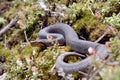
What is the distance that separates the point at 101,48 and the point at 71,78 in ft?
2.33

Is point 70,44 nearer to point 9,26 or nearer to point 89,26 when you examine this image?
point 89,26

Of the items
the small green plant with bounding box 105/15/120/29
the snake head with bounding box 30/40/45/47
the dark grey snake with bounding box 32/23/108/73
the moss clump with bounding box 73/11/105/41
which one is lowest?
the snake head with bounding box 30/40/45/47

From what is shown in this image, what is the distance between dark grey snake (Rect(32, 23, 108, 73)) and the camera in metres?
4.07

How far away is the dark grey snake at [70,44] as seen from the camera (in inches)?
160

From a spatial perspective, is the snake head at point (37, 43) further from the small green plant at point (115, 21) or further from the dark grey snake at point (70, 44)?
the small green plant at point (115, 21)

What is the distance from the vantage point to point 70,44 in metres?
5.18

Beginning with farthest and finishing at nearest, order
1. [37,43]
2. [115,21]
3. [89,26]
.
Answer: [37,43] → [89,26] → [115,21]

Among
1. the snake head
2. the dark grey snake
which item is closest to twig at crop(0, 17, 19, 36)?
the dark grey snake

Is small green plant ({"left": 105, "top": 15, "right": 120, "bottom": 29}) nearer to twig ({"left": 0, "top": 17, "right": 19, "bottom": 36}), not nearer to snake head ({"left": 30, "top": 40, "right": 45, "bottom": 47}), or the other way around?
snake head ({"left": 30, "top": 40, "right": 45, "bottom": 47})

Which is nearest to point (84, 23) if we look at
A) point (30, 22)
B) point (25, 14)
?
point (30, 22)

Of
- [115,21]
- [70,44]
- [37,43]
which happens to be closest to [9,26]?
[37,43]

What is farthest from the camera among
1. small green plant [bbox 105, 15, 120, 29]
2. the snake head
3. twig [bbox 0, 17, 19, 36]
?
twig [bbox 0, 17, 19, 36]

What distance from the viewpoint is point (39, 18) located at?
640cm

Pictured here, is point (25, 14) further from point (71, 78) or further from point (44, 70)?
point (71, 78)
